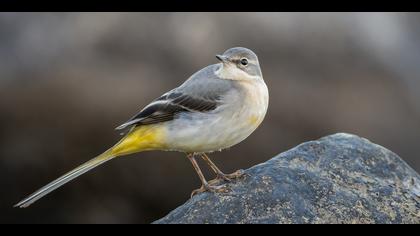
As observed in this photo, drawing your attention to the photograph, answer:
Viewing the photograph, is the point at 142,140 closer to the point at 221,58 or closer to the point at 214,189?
the point at 214,189

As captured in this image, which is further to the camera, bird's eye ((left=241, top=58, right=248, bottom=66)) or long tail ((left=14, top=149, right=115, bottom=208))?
bird's eye ((left=241, top=58, right=248, bottom=66))

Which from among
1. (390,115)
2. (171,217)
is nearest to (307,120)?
(390,115)

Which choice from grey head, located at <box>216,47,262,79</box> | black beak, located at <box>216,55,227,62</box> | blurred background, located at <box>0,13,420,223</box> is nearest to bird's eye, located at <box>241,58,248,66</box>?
grey head, located at <box>216,47,262,79</box>

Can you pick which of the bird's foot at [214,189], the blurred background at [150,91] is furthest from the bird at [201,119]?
the blurred background at [150,91]

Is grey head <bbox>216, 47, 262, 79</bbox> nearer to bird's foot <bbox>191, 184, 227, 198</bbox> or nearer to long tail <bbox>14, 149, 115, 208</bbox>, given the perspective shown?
bird's foot <bbox>191, 184, 227, 198</bbox>

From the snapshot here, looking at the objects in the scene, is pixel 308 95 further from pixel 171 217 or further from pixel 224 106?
pixel 171 217

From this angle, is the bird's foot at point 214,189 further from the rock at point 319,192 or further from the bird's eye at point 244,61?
the bird's eye at point 244,61
